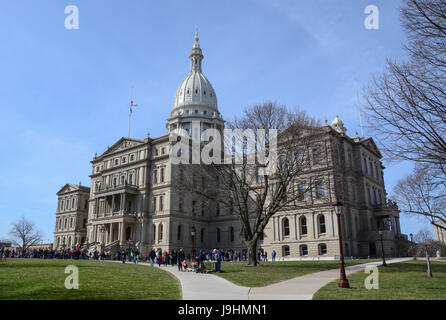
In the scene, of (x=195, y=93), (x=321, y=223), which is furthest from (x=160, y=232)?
(x=195, y=93)

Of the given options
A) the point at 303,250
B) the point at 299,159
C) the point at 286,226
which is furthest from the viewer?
the point at 286,226

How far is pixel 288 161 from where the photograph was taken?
99.0 feet

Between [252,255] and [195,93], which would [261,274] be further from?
[195,93]

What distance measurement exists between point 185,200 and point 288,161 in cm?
3517

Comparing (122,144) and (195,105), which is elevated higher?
(195,105)

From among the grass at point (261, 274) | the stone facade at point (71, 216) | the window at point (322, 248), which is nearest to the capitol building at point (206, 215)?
the window at point (322, 248)

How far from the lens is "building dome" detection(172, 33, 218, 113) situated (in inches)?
3383

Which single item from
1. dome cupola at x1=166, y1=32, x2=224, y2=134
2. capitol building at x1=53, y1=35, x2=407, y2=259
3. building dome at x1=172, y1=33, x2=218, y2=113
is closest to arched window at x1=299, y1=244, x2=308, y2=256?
capitol building at x1=53, y1=35, x2=407, y2=259

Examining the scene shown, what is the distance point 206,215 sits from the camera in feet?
219

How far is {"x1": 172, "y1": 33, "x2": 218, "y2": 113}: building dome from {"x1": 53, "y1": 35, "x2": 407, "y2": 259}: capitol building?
76.4ft

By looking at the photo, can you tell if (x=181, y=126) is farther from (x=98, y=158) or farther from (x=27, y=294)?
(x=27, y=294)

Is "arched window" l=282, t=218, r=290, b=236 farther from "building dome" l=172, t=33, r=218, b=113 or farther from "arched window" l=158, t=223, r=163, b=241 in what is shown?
"building dome" l=172, t=33, r=218, b=113

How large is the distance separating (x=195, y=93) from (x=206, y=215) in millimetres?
33507
